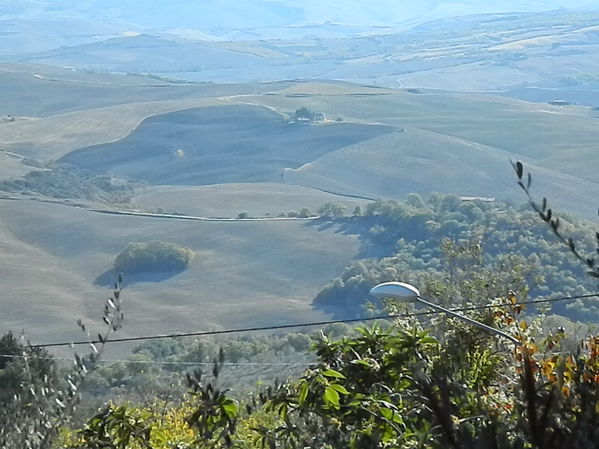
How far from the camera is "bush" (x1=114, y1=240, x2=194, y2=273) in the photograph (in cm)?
3722

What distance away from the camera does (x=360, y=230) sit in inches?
1582

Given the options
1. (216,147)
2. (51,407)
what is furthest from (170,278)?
(51,407)

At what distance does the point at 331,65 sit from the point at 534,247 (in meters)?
99.3

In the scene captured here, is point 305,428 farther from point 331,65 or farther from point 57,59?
point 57,59

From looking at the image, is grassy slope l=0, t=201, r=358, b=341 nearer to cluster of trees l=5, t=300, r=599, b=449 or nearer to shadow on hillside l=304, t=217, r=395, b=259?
shadow on hillside l=304, t=217, r=395, b=259

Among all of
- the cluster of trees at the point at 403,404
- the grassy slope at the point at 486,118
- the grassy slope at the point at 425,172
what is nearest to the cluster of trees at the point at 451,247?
the grassy slope at the point at 425,172

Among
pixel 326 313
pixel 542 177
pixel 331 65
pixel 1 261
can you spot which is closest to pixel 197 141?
pixel 542 177

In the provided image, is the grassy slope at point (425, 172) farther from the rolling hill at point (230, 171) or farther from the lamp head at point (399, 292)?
the lamp head at point (399, 292)

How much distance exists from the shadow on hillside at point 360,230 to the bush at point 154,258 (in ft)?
16.4

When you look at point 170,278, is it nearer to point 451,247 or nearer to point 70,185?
point 70,185

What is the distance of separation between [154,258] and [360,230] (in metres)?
7.31

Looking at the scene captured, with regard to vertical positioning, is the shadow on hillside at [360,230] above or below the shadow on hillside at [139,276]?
above

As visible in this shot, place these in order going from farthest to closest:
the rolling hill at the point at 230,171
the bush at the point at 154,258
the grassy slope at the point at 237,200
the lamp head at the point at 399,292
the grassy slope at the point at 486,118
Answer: the grassy slope at the point at 486,118, the grassy slope at the point at 237,200, the bush at the point at 154,258, the rolling hill at the point at 230,171, the lamp head at the point at 399,292

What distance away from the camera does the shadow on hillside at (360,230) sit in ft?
121
